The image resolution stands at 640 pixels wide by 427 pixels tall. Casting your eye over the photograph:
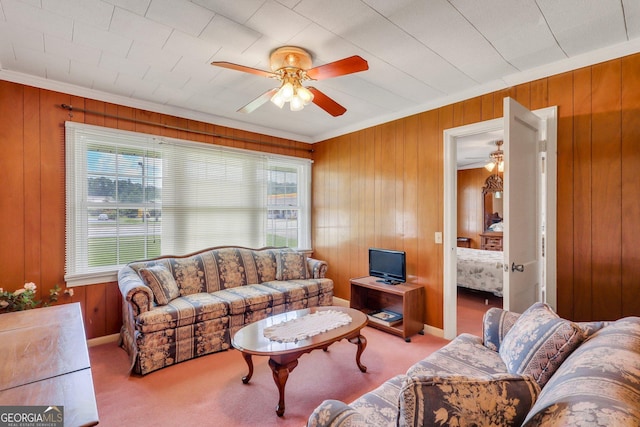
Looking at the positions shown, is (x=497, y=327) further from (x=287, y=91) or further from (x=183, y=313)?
(x=183, y=313)

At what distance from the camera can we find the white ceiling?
1.75m

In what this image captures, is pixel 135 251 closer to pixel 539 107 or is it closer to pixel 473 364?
pixel 473 364

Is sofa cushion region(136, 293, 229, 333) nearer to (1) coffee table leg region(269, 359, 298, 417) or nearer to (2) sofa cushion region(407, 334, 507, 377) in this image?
(1) coffee table leg region(269, 359, 298, 417)

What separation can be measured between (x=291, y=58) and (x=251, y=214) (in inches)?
96.1

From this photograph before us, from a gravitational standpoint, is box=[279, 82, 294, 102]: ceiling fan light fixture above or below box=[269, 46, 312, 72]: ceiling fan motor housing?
below

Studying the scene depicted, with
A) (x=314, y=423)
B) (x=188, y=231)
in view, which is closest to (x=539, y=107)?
(x=314, y=423)

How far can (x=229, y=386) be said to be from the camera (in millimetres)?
2307

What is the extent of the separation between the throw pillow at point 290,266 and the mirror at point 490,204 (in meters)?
4.82

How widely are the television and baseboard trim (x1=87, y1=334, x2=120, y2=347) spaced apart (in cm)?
295

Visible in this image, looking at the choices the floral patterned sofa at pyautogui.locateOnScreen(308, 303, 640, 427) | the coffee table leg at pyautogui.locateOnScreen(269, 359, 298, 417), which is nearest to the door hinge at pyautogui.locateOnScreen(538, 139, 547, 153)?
the floral patterned sofa at pyautogui.locateOnScreen(308, 303, 640, 427)

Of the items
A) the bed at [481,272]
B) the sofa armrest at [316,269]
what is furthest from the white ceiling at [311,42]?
the bed at [481,272]

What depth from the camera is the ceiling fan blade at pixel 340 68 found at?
5.84ft

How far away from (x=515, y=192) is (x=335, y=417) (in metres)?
1.88

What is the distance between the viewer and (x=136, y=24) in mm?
1903
